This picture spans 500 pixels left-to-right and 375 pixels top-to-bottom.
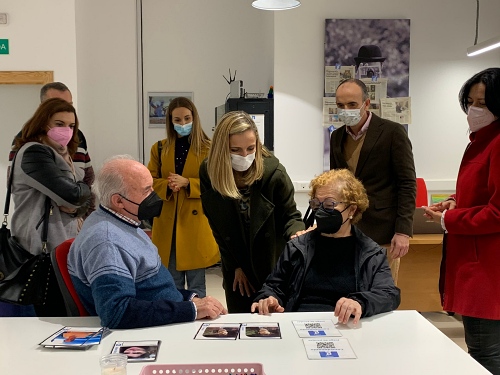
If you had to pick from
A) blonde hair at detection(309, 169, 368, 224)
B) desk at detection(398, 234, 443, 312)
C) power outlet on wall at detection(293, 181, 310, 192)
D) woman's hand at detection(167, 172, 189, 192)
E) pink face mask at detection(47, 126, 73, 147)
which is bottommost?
desk at detection(398, 234, 443, 312)

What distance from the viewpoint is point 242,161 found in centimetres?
265

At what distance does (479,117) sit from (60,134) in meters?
2.07

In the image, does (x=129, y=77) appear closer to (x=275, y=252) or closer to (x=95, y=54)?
(x=95, y=54)

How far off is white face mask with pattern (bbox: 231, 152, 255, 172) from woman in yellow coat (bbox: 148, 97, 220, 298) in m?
0.98

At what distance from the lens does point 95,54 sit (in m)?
6.50

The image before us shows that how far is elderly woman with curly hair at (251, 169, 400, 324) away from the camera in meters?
2.29

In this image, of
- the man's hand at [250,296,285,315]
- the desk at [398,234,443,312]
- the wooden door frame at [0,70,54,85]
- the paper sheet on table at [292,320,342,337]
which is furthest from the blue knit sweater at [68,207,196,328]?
the wooden door frame at [0,70,54,85]

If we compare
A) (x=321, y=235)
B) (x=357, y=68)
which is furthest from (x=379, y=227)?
(x=357, y=68)

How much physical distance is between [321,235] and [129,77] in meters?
4.80

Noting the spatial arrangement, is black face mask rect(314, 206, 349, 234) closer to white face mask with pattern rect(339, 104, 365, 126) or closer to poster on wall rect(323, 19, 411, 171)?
white face mask with pattern rect(339, 104, 365, 126)

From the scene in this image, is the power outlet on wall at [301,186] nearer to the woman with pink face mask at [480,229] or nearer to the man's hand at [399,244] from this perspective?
the man's hand at [399,244]

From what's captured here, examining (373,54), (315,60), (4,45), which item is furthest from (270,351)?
(4,45)

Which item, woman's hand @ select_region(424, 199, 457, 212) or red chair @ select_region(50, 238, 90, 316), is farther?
woman's hand @ select_region(424, 199, 457, 212)

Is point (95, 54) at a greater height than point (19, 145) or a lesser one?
greater
